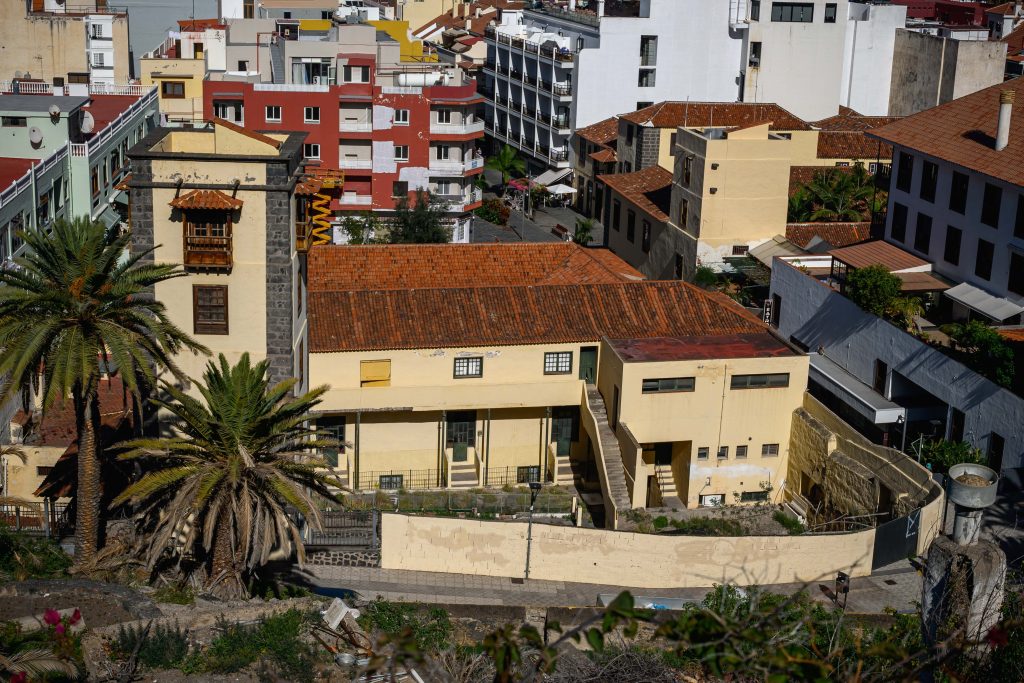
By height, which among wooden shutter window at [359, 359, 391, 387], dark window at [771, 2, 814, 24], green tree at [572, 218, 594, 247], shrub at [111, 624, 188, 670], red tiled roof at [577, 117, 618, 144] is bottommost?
green tree at [572, 218, 594, 247]

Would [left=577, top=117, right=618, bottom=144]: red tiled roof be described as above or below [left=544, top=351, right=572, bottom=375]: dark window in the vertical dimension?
above

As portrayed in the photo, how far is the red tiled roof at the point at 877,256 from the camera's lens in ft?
191

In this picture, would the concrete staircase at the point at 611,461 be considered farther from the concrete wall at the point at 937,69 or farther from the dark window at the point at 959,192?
the concrete wall at the point at 937,69

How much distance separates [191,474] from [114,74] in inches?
2432

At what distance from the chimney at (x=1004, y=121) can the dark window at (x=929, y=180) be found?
3.68 m

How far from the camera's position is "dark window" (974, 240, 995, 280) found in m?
54.2

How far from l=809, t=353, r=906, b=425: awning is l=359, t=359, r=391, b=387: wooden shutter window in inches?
699

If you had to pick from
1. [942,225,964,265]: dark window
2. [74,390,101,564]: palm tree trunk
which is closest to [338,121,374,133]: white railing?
[942,225,964,265]: dark window

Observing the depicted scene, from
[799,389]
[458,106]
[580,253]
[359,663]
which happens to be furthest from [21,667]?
[458,106]

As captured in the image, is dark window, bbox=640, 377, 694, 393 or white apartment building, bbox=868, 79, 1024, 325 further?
white apartment building, bbox=868, 79, 1024, 325

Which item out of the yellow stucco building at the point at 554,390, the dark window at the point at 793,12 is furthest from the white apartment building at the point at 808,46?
the yellow stucco building at the point at 554,390

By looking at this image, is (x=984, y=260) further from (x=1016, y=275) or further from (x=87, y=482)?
(x=87, y=482)

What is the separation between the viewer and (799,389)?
1986 inches

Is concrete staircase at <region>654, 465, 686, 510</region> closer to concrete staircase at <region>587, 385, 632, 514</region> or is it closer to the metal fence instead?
concrete staircase at <region>587, 385, 632, 514</region>
